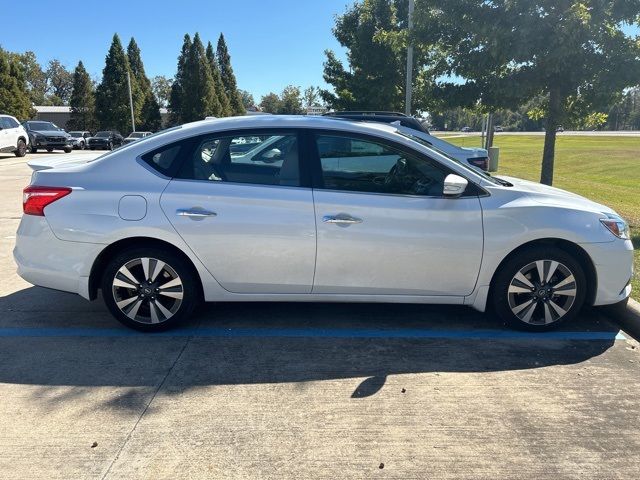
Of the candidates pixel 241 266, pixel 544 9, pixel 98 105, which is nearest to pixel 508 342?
pixel 241 266

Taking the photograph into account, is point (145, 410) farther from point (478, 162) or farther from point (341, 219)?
point (478, 162)

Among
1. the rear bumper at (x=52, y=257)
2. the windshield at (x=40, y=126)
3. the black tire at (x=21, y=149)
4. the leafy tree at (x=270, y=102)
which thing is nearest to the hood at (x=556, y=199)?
the rear bumper at (x=52, y=257)

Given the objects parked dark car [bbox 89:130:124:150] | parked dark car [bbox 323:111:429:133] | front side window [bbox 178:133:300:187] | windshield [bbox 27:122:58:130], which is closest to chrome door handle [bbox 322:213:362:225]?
front side window [bbox 178:133:300:187]

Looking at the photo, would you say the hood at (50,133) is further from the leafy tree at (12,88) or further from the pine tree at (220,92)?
the pine tree at (220,92)

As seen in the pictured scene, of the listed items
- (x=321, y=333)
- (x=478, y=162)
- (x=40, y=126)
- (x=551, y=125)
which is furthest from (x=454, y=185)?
(x=40, y=126)

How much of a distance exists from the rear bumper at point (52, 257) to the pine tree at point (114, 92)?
51.6 metres

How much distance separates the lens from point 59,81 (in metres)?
96.0

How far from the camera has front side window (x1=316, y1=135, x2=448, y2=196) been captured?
4.22m

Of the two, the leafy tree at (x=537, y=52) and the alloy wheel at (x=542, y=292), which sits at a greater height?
the leafy tree at (x=537, y=52)

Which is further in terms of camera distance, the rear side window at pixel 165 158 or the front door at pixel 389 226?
the rear side window at pixel 165 158

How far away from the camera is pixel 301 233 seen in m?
4.11

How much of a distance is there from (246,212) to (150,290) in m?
0.99

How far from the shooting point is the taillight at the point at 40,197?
420 centimetres

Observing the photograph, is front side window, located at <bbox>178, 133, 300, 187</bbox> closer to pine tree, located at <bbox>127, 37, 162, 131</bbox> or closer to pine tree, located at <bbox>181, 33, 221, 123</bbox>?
pine tree, located at <bbox>181, 33, 221, 123</bbox>
